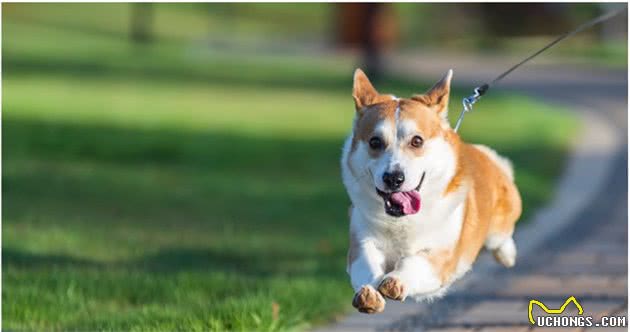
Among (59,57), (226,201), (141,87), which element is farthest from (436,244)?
(59,57)

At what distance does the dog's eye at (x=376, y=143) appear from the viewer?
13.1ft

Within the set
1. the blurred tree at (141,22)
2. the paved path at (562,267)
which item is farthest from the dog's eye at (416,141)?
the blurred tree at (141,22)

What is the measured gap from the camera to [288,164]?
50.6 ft

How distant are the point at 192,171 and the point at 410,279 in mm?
10696

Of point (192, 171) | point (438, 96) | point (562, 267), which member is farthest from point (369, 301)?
point (192, 171)

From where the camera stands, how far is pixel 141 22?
46875 millimetres

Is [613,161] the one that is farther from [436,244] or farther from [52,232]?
[436,244]

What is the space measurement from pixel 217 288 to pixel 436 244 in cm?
358

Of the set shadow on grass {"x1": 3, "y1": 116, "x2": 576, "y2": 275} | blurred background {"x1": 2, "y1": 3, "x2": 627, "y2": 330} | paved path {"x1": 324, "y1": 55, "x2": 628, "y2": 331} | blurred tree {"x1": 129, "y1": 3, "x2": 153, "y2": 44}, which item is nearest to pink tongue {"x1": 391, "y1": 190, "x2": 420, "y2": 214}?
blurred background {"x1": 2, "y1": 3, "x2": 627, "y2": 330}

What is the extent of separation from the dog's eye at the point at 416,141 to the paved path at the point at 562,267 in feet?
9.42

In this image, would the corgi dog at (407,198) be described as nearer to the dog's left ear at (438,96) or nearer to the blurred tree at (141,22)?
the dog's left ear at (438,96)

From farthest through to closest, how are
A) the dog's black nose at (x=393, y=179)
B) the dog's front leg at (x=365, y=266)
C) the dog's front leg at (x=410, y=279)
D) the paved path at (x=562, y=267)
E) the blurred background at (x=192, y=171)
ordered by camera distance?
the blurred background at (x=192, y=171) → the paved path at (x=562, y=267) → the dog's front leg at (x=365, y=266) → the dog's front leg at (x=410, y=279) → the dog's black nose at (x=393, y=179)

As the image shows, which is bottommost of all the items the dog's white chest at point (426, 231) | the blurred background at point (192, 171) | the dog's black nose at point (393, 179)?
the blurred background at point (192, 171)

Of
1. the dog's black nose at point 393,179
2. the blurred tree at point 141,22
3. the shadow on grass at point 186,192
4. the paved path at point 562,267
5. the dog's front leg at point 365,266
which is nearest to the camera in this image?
the dog's black nose at point 393,179
